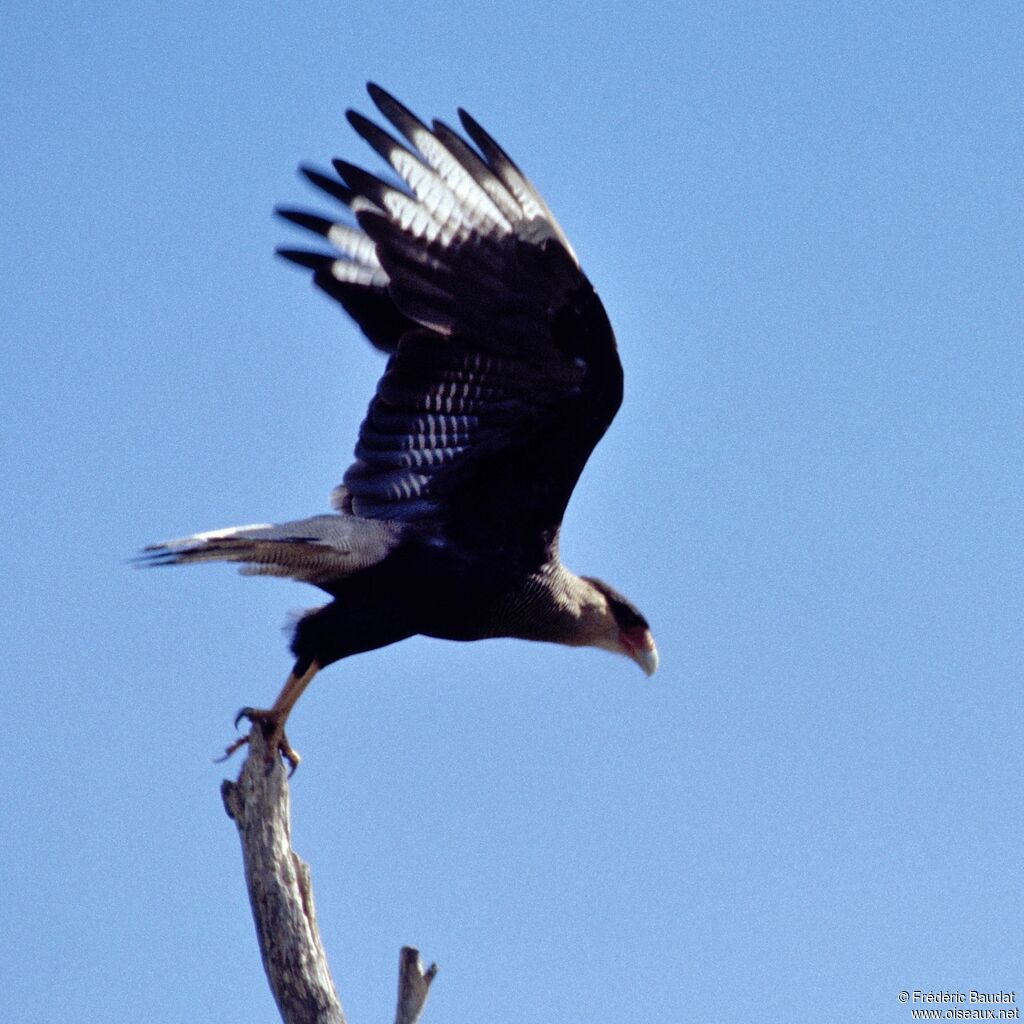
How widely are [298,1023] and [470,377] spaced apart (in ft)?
8.44

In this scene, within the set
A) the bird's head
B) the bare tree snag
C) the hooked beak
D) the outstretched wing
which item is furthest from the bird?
the hooked beak

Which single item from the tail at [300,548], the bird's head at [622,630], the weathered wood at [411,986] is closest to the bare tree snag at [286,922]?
the weathered wood at [411,986]

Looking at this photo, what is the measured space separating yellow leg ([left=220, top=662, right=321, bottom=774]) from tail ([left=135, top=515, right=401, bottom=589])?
393 mm

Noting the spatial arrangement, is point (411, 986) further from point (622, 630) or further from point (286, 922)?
point (622, 630)

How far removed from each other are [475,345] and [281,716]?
5.42 feet

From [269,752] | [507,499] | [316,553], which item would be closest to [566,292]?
[507,499]

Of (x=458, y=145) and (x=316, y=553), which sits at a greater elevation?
(x=458, y=145)

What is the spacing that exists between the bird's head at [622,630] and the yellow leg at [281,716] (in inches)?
63.8

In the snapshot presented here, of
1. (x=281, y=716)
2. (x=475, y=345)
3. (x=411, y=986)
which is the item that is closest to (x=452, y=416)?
(x=475, y=345)

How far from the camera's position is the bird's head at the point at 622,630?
7719 mm

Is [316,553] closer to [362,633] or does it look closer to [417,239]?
[362,633]

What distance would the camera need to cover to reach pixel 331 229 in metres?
7.37

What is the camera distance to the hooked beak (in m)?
7.89

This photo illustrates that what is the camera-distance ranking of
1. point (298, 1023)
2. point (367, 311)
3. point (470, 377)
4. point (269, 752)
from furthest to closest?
1. point (367, 311)
2. point (470, 377)
3. point (269, 752)
4. point (298, 1023)
